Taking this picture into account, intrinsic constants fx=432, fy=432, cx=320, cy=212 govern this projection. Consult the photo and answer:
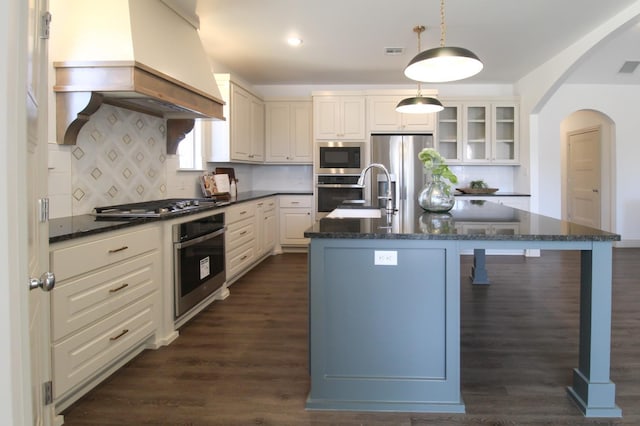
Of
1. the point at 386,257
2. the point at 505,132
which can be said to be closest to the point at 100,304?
the point at 386,257

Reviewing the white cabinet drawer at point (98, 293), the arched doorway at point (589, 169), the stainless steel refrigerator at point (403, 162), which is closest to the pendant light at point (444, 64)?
the white cabinet drawer at point (98, 293)

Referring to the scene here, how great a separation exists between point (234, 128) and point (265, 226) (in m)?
1.29

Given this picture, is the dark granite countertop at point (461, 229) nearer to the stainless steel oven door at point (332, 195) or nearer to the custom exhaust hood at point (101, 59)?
the custom exhaust hood at point (101, 59)

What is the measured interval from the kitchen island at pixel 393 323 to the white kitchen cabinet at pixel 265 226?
322 centimetres

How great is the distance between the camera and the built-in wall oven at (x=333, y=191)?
19.7 ft

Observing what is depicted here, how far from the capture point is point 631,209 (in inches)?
257

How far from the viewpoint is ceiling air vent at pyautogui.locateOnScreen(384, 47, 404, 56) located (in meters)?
4.73

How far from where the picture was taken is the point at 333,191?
6.02m

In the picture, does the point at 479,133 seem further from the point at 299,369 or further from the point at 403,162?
the point at 299,369

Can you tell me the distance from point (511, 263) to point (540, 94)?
216 cm

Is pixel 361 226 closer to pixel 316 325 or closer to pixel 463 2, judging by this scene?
pixel 316 325

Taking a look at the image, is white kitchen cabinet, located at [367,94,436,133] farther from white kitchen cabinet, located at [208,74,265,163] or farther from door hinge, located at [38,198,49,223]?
door hinge, located at [38,198,49,223]

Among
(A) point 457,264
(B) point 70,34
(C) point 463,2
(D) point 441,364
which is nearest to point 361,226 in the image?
(A) point 457,264

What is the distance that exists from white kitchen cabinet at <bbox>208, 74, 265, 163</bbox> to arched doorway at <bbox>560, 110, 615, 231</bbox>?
5.25 m
